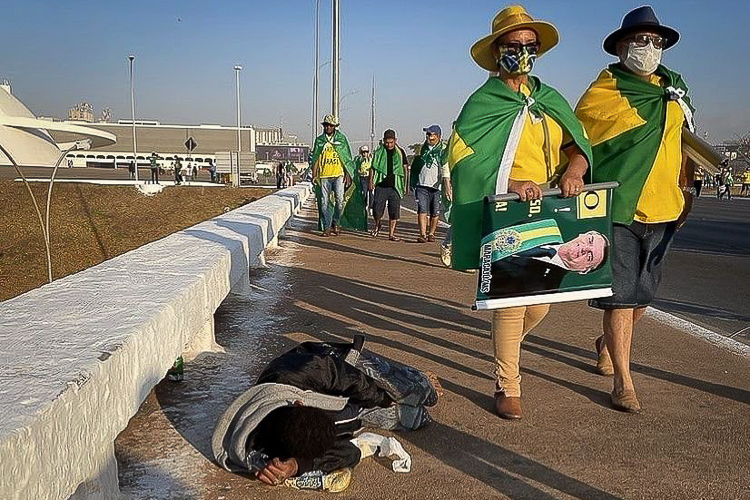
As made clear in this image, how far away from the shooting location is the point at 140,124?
138000mm

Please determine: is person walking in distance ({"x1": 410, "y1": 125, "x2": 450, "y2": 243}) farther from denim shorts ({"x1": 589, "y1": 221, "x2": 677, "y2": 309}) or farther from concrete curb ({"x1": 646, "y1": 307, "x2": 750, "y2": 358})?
denim shorts ({"x1": 589, "y1": 221, "x2": 677, "y2": 309})

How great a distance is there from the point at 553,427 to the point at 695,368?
158cm

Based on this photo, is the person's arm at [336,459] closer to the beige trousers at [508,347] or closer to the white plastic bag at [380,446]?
the white plastic bag at [380,446]

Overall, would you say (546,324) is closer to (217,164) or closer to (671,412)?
(671,412)

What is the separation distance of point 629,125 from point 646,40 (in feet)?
1.54

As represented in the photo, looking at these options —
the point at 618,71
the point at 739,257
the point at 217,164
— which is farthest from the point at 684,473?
the point at 217,164

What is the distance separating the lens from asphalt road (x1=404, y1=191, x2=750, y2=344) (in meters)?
6.82

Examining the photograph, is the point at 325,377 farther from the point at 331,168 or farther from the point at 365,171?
the point at 365,171

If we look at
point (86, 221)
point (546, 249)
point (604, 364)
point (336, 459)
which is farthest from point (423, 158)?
point (86, 221)

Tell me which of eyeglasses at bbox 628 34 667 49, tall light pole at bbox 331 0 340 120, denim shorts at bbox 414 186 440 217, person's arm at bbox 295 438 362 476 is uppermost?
tall light pole at bbox 331 0 340 120

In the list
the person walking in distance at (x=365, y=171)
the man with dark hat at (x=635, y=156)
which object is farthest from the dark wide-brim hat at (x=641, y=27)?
the person walking in distance at (x=365, y=171)

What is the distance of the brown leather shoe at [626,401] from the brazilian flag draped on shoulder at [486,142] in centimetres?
105

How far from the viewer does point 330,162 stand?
1198 cm

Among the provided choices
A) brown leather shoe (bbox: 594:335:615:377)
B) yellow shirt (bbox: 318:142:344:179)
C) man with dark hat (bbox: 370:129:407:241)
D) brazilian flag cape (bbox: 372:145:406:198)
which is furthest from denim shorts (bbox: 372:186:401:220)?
brown leather shoe (bbox: 594:335:615:377)
